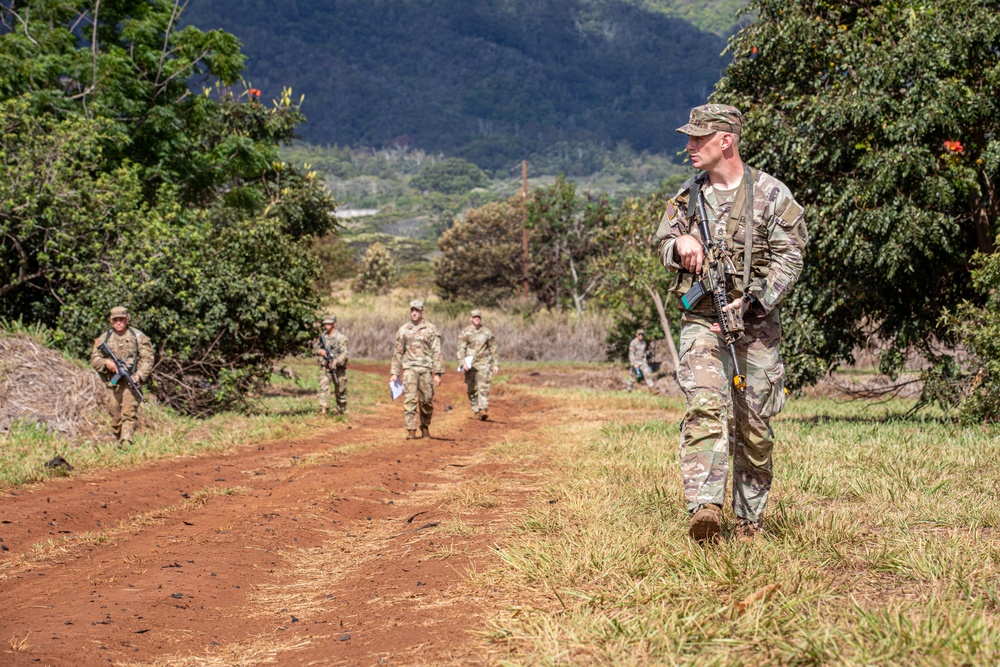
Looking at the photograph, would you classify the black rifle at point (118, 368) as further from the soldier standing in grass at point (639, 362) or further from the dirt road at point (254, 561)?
the soldier standing in grass at point (639, 362)

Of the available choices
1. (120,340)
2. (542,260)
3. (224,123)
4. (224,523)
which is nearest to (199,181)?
(224,123)

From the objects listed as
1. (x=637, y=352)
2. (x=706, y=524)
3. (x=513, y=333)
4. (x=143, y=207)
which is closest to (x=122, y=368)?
(x=143, y=207)

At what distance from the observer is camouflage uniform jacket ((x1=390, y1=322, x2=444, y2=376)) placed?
1439 cm

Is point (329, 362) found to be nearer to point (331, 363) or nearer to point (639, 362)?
point (331, 363)

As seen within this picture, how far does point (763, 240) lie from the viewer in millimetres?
5301

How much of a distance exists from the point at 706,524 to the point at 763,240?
1.64 m

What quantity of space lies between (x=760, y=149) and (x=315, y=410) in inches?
403

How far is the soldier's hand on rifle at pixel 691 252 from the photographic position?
510 cm

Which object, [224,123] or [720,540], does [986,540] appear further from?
[224,123]

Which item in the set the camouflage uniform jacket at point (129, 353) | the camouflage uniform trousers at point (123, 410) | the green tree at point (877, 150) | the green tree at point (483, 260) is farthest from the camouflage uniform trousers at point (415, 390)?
the green tree at point (483, 260)

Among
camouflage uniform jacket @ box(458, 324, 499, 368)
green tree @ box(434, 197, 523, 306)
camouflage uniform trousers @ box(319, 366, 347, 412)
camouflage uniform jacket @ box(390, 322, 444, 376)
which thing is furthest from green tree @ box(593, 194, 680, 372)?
green tree @ box(434, 197, 523, 306)

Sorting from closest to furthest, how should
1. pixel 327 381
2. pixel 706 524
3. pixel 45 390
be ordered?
pixel 706 524 < pixel 45 390 < pixel 327 381

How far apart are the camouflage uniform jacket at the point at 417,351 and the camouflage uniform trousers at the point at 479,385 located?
3.97 meters

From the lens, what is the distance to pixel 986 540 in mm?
4758
